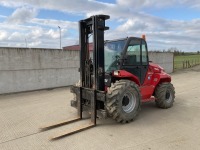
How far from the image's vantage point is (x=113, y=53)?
5.91m

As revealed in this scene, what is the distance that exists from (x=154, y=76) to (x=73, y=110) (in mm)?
2797

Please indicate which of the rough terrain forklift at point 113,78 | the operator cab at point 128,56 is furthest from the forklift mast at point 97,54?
the operator cab at point 128,56

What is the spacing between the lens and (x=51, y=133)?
475 cm

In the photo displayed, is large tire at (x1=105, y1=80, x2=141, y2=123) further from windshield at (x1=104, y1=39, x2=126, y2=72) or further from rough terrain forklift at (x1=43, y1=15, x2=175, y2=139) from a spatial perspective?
windshield at (x1=104, y1=39, x2=126, y2=72)

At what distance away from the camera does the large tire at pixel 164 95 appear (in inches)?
260

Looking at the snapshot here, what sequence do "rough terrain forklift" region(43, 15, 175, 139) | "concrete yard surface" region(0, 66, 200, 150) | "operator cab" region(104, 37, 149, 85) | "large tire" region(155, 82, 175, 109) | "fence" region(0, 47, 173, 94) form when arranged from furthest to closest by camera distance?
1. "fence" region(0, 47, 173, 94)
2. "large tire" region(155, 82, 175, 109)
3. "operator cab" region(104, 37, 149, 85)
4. "rough terrain forklift" region(43, 15, 175, 139)
5. "concrete yard surface" region(0, 66, 200, 150)

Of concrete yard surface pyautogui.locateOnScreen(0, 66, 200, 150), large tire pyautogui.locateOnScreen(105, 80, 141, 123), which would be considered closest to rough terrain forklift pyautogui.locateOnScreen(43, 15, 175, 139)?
large tire pyautogui.locateOnScreen(105, 80, 141, 123)

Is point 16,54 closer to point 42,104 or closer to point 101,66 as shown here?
point 42,104

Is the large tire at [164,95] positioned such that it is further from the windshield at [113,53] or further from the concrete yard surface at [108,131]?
the windshield at [113,53]

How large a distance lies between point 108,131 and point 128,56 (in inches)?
83.0

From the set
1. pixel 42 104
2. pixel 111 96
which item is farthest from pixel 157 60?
pixel 111 96

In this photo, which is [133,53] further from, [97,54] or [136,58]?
[97,54]

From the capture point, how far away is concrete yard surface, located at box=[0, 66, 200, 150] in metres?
4.12

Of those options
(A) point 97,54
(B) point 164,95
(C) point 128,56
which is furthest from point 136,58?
(B) point 164,95
